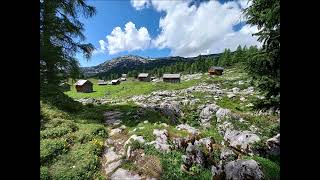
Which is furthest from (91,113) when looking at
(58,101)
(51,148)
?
(51,148)

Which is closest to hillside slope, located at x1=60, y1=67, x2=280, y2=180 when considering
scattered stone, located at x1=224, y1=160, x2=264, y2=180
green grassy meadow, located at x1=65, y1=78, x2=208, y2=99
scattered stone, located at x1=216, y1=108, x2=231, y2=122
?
scattered stone, located at x1=224, y1=160, x2=264, y2=180

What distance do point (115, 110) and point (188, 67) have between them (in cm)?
12687

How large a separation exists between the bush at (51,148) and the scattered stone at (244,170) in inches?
280

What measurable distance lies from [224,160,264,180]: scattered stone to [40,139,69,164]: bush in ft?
23.4

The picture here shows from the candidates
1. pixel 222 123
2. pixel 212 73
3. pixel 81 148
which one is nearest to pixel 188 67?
pixel 212 73

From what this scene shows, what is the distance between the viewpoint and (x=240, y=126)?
23.6 meters

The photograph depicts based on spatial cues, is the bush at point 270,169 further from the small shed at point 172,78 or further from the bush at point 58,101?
the small shed at point 172,78

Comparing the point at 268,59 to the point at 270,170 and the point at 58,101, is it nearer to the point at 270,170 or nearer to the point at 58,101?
the point at 270,170

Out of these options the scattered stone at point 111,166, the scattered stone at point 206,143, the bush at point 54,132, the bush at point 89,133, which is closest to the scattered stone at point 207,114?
the scattered stone at point 206,143

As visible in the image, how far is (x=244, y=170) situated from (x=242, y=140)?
19.2ft

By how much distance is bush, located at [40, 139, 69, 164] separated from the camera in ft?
41.1

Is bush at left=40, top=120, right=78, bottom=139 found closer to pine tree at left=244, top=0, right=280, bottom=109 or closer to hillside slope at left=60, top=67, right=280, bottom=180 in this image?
hillside slope at left=60, top=67, right=280, bottom=180
